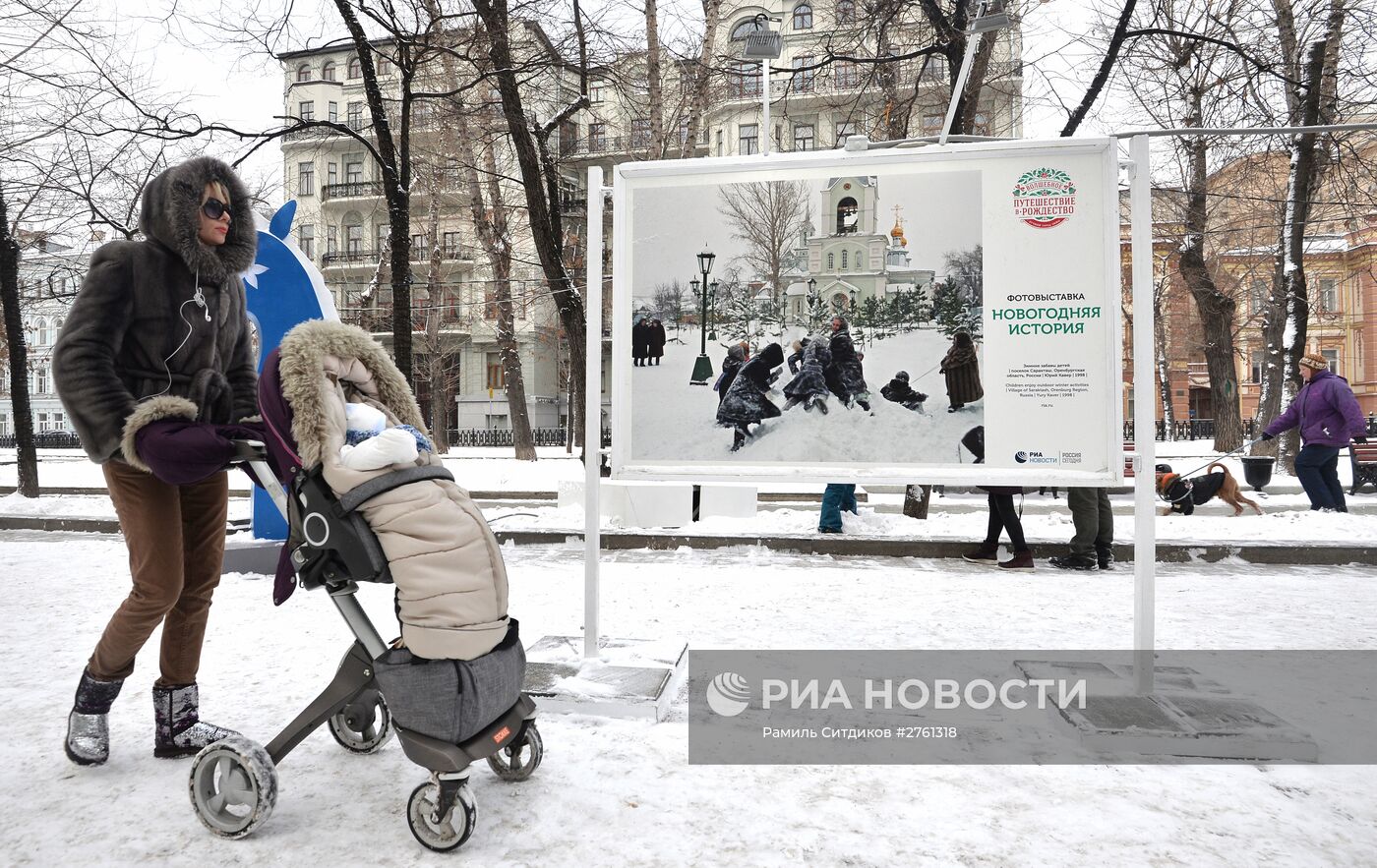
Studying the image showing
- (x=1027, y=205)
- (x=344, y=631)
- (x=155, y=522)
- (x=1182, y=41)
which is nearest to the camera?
(x=155, y=522)

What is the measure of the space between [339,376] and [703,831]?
1742 mm

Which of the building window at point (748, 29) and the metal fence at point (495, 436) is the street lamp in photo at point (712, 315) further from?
the metal fence at point (495, 436)

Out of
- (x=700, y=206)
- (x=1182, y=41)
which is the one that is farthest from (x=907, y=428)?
(x=1182, y=41)

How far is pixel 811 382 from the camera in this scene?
13.1 feet

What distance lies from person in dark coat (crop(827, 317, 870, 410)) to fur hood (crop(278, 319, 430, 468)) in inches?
78.6

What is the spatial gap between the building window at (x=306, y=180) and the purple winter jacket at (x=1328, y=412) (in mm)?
44474

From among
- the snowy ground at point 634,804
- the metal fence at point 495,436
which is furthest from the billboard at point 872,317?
the metal fence at point 495,436

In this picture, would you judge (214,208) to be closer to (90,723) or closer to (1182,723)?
(90,723)

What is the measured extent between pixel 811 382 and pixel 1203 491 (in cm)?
873

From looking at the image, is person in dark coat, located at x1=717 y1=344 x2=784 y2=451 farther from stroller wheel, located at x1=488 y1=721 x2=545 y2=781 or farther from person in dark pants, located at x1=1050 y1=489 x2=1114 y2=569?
person in dark pants, located at x1=1050 y1=489 x2=1114 y2=569

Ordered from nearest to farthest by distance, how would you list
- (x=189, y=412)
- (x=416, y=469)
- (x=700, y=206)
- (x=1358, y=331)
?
1. (x=416, y=469)
2. (x=189, y=412)
3. (x=700, y=206)
4. (x=1358, y=331)

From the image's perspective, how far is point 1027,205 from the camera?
3.65 m

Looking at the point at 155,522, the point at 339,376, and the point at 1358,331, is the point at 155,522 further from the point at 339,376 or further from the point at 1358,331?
the point at 1358,331

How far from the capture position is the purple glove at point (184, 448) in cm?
253
